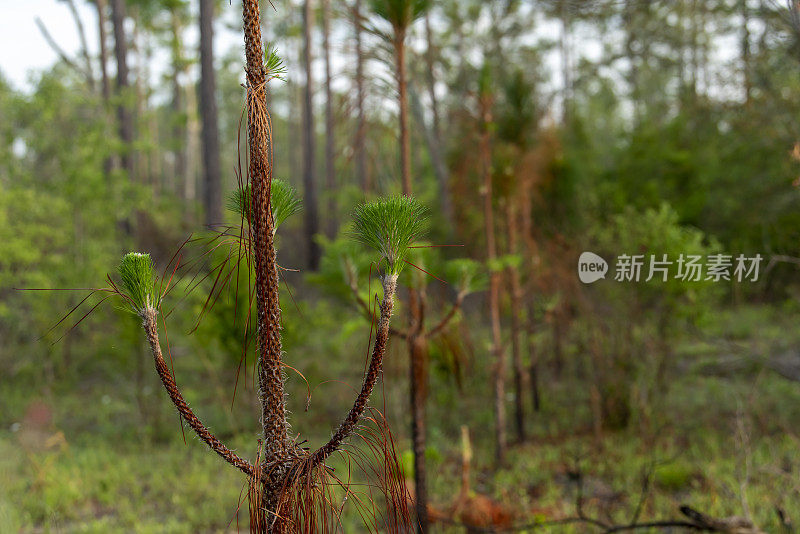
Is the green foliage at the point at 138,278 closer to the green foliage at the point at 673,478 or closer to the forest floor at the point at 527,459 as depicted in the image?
the forest floor at the point at 527,459

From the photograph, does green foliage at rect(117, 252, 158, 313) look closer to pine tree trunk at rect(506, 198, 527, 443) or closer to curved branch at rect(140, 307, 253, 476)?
curved branch at rect(140, 307, 253, 476)

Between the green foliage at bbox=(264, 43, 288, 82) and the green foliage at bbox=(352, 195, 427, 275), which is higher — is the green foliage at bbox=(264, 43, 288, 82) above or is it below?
above

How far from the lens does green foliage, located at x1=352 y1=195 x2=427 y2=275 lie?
1.20 meters

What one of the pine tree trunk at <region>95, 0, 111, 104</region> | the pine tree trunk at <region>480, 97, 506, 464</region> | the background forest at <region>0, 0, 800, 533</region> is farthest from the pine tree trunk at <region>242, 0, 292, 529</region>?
the pine tree trunk at <region>95, 0, 111, 104</region>

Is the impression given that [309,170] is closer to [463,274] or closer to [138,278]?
[463,274]

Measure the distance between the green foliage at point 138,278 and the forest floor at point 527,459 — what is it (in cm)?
327

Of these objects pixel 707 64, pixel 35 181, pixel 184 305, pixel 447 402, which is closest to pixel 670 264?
pixel 447 402

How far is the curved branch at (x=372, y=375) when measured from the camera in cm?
121

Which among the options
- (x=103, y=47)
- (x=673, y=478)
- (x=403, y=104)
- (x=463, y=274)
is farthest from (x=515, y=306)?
(x=103, y=47)

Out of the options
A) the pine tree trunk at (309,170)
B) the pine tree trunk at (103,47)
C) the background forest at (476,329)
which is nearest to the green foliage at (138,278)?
the background forest at (476,329)

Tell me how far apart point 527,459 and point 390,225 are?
6524 millimetres

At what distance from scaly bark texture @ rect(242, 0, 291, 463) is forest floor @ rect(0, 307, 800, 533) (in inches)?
126

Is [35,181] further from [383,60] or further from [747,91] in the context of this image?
[747,91]

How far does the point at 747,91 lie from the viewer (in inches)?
298
